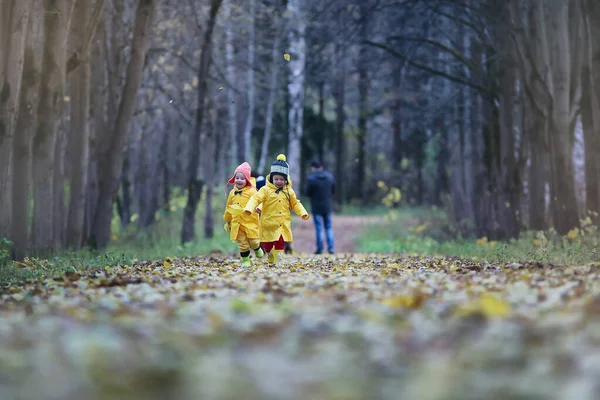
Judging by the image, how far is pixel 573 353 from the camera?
4.32 metres

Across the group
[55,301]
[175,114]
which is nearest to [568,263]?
[55,301]

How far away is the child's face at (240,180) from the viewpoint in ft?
46.3

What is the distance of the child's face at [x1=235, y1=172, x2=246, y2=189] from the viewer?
556 inches

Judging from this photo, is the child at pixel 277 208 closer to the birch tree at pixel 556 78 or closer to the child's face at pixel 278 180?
the child's face at pixel 278 180

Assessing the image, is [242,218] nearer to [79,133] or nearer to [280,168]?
[280,168]

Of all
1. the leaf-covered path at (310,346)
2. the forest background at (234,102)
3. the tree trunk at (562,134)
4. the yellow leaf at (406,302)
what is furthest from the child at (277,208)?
the yellow leaf at (406,302)

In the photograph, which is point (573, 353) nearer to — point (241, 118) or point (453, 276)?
point (453, 276)

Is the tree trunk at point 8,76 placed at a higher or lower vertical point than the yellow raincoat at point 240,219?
higher

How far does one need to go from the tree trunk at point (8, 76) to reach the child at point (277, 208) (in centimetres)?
419

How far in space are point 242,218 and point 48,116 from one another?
4.68 meters

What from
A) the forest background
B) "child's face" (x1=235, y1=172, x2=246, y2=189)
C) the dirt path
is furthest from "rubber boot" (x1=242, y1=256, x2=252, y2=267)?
the dirt path

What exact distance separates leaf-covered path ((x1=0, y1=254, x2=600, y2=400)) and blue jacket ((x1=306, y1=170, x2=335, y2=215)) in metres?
14.5

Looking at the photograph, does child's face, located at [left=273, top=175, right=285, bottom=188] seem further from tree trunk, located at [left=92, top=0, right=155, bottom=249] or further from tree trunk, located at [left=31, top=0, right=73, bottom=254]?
tree trunk, located at [left=92, top=0, right=155, bottom=249]

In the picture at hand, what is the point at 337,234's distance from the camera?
32.4 metres
